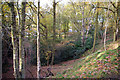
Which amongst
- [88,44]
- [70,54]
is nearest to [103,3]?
[88,44]

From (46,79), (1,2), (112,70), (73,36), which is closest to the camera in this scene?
(1,2)

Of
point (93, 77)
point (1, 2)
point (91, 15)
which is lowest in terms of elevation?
point (93, 77)

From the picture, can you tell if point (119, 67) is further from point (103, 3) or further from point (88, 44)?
point (88, 44)

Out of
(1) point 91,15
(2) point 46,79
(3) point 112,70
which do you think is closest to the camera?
(3) point 112,70

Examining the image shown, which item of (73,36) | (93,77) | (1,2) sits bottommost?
(93,77)

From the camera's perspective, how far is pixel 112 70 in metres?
4.50

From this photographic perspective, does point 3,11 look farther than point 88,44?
No

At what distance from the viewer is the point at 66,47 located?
13016mm

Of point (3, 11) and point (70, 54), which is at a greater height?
point (3, 11)

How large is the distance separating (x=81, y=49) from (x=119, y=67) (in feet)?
30.0

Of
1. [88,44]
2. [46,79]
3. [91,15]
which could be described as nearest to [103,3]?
[91,15]

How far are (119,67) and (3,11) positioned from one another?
6.22 meters

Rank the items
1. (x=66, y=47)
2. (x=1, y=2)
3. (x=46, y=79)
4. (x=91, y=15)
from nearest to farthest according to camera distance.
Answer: (x=1, y=2) < (x=46, y=79) < (x=66, y=47) < (x=91, y=15)

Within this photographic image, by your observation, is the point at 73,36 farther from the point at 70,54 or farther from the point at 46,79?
the point at 46,79
